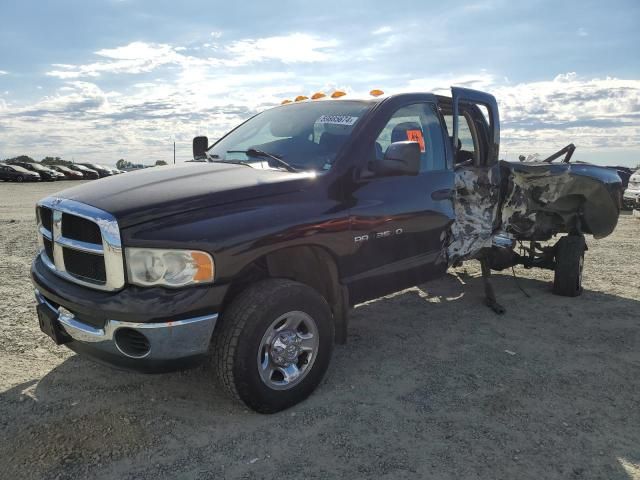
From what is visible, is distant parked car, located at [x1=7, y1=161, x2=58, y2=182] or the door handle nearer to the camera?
the door handle

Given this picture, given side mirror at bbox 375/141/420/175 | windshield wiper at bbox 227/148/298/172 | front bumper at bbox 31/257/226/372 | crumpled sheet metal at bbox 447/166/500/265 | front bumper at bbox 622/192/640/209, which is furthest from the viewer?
front bumper at bbox 622/192/640/209

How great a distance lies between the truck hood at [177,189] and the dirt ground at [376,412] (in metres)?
1.27

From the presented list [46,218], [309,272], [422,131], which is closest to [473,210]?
[422,131]

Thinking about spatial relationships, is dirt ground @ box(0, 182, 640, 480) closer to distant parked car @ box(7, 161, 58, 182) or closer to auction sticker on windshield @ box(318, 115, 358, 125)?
auction sticker on windshield @ box(318, 115, 358, 125)

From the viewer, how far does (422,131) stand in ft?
13.8

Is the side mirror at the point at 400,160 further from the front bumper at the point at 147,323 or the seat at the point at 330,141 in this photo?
the front bumper at the point at 147,323

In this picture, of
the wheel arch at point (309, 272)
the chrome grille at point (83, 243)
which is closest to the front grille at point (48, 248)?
the chrome grille at point (83, 243)

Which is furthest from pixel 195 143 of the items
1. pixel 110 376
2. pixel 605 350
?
pixel 605 350

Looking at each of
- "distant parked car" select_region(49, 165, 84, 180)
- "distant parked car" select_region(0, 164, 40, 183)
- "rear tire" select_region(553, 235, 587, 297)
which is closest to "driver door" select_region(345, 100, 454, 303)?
"rear tire" select_region(553, 235, 587, 297)

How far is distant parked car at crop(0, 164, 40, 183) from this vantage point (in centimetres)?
3353

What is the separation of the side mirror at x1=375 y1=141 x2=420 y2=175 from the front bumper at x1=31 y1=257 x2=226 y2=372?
4.56 feet

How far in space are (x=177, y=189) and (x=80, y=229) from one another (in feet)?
1.90

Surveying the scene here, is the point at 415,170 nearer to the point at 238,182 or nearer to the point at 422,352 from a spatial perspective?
the point at 238,182

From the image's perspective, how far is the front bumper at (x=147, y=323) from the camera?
2.65 meters
